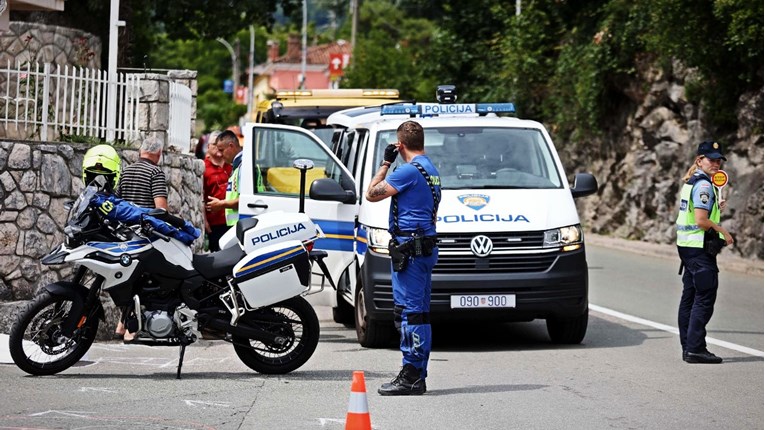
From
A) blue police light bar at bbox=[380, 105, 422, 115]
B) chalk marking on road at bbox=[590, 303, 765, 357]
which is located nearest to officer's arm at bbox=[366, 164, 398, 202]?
blue police light bar at bbox=[380, 105, 422, 115]

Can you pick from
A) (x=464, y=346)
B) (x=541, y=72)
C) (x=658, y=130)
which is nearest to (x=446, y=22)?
(x=541, y=72)

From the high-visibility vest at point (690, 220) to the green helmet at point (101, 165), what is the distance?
4.59 metres

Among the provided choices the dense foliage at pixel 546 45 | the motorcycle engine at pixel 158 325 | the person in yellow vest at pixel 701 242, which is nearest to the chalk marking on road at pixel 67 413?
the motorcycle engine at pixel 158 325

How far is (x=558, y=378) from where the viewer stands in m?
10.3

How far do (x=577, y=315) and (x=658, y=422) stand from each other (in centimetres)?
348

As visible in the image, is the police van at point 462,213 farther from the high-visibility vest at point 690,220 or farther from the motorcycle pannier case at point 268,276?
the motorcycle pannier case at point 268,276

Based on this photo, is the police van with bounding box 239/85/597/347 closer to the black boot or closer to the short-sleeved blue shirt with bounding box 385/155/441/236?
the short-sleeved blue shirt with bounding box 385/155/441/236

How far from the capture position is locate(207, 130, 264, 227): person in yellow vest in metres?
13.4

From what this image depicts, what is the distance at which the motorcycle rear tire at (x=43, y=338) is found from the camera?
9.61 meters

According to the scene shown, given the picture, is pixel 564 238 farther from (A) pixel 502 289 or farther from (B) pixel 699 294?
(B) pixel 699 294

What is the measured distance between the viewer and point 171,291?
10086 mm

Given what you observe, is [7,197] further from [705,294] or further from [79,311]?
[705,294]

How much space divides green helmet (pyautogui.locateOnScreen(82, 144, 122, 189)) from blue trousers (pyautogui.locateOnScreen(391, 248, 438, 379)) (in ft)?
7.47

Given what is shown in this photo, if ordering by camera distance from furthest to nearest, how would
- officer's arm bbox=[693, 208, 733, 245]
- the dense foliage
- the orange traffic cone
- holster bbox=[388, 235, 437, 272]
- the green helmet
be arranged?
the dense foliage → officer's arm bbox=[693, 208, 733, 245] → the green helmet → holster bbox=[388, 235, 437, 272] → the orange traffic cone
